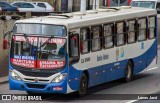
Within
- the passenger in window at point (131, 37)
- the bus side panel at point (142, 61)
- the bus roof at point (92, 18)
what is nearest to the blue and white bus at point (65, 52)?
the bus roof at point (92, 18)

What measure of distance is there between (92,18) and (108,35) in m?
1.34

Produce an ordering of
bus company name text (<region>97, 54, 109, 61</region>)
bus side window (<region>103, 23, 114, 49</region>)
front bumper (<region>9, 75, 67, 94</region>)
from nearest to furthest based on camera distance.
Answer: front bumper (<region>9, 75, 67, 94</region>)
bus company name text (<region>97, 54, 109, 61</region>)
bus side window (<region>103, 23, 114, 49</region>)

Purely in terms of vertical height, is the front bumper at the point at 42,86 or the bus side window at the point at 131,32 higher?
the bus side window at the point at 131,32

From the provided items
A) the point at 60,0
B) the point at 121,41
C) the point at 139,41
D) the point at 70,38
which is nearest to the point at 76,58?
the point at 70,38

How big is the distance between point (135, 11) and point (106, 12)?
1.83 meters

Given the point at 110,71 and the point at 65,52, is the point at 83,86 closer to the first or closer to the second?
the point at 65,52

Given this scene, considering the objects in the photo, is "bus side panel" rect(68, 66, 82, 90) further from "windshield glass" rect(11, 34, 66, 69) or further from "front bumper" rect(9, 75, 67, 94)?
"windshield glass" rect(11, 34, 66, 69)

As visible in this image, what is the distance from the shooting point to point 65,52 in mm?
18625

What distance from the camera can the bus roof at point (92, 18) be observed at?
62.8ft

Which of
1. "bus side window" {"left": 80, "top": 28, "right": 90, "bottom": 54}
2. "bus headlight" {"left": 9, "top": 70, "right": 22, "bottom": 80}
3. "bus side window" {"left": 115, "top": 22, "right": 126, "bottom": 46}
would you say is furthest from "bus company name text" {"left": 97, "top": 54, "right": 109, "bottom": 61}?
"bus headlight" {"left": 9, "top": 70, "right": 22, "bottom": 80}

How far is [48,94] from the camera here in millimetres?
20391

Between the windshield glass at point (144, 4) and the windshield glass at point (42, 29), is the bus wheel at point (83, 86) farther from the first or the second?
the windshield glass at point (144, 4)

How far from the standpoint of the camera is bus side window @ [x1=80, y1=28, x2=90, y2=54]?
64.5ft

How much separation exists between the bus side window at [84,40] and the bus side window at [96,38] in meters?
0.36
